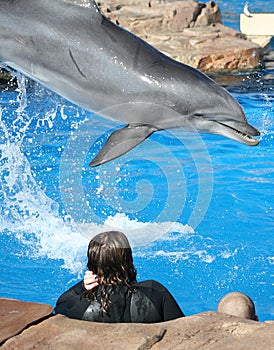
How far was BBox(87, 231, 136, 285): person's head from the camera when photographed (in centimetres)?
345

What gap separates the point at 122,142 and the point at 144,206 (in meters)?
3.17

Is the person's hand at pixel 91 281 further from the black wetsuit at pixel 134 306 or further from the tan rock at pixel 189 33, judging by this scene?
the tan rock at pixel 189 33

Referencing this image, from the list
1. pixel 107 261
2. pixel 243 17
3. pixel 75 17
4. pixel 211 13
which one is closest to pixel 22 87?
pixel 75 17

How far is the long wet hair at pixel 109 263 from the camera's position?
3453mm

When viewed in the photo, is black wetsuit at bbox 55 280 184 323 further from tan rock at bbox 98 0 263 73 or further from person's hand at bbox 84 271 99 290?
tan rock at bbox 98 0 263 73

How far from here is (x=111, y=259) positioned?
3.45 metres

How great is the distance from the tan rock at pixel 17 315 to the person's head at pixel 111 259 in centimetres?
40

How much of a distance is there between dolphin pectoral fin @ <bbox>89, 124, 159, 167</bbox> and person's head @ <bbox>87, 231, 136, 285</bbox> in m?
1.63

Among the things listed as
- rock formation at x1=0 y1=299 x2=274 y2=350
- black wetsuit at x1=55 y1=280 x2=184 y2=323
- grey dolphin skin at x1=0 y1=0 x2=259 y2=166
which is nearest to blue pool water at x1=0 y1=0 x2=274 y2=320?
grey dolphin skin at x1=0 y1=0 x2=259 y2=166

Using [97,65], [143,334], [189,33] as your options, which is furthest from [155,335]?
[189,33]

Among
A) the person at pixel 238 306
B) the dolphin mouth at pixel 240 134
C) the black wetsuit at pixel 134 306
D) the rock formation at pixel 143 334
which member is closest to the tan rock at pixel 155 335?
the rock formation at pixel 143 334

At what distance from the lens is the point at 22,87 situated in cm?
711

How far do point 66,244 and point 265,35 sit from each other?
13.1 meters

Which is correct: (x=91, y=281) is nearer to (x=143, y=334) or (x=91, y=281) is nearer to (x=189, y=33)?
(x=143, y=334)
